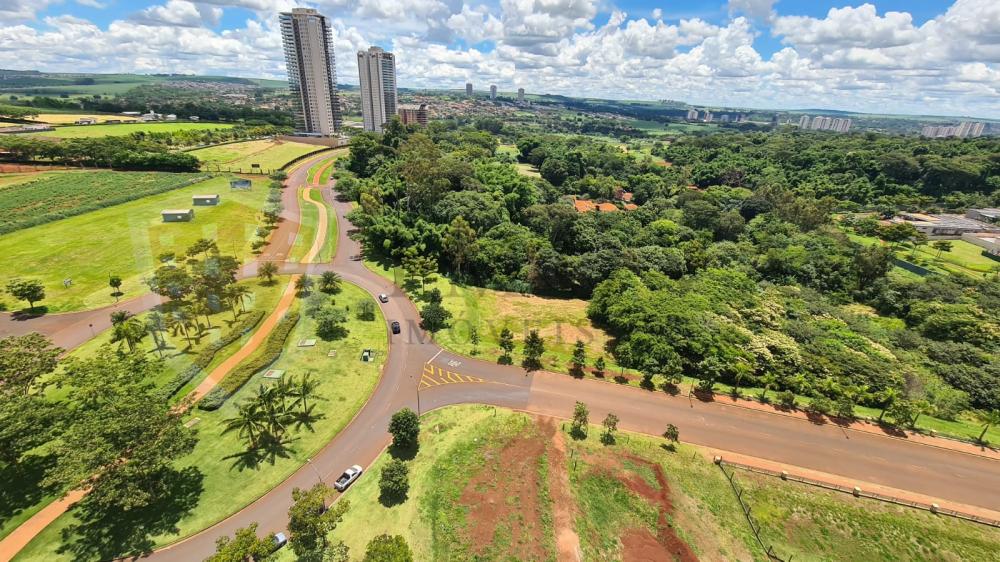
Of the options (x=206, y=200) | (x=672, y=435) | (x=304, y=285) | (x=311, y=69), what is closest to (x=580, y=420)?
(x=672, y=435)

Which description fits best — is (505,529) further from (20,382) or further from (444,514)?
(20,382)

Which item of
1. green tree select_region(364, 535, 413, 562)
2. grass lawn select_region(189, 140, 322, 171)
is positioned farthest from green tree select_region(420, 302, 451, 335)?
grass lawn select_region(189, 140, 322, 171)

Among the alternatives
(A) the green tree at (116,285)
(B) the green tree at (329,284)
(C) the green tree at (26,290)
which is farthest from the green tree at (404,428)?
(C) the green tree at (26,290)

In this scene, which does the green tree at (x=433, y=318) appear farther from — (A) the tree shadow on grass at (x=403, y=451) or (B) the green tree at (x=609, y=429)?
(B) the green tree at (x=609, y=429)

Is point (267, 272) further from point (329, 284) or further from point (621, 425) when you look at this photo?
point (621, 425)

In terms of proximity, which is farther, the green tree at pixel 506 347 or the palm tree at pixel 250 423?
the green tree at pixel 506 347
